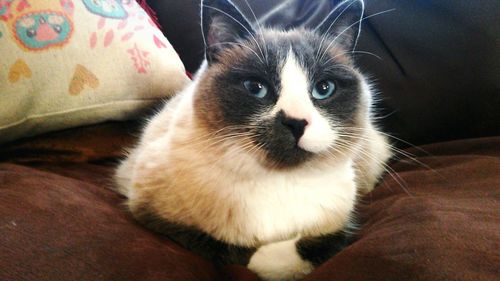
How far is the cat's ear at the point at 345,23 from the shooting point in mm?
980

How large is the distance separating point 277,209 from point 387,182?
0.43 metres

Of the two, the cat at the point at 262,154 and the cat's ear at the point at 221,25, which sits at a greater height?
the cat's ear at the point at 221,25

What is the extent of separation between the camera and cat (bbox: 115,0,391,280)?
0.81 metres

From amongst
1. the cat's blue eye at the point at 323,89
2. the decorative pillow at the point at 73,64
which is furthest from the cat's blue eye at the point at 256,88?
the decorative pillow at the point at 73,64

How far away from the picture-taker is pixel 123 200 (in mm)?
1088

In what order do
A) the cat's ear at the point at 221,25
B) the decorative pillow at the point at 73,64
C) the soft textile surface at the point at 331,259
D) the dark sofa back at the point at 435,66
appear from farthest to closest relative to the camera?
the dark sofa back at the point at 435,66 → the decorative pillow at the point at 73,64 → the cat's ear at the point at 221,25 → the soft textile surface at the point at 331,259

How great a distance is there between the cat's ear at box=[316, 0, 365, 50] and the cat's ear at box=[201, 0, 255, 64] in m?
0.20

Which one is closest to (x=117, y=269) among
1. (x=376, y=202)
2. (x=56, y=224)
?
(x=56, y=224)

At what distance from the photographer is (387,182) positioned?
115 cm

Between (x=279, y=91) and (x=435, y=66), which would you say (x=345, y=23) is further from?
(x=435, y=66)

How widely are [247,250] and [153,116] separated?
62cm

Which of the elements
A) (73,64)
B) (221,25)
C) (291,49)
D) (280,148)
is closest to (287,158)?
(280,148)

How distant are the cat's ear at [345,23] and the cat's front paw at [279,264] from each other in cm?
51

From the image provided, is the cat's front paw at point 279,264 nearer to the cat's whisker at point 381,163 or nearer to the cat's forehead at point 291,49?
the cat's whisker at point 381,163
